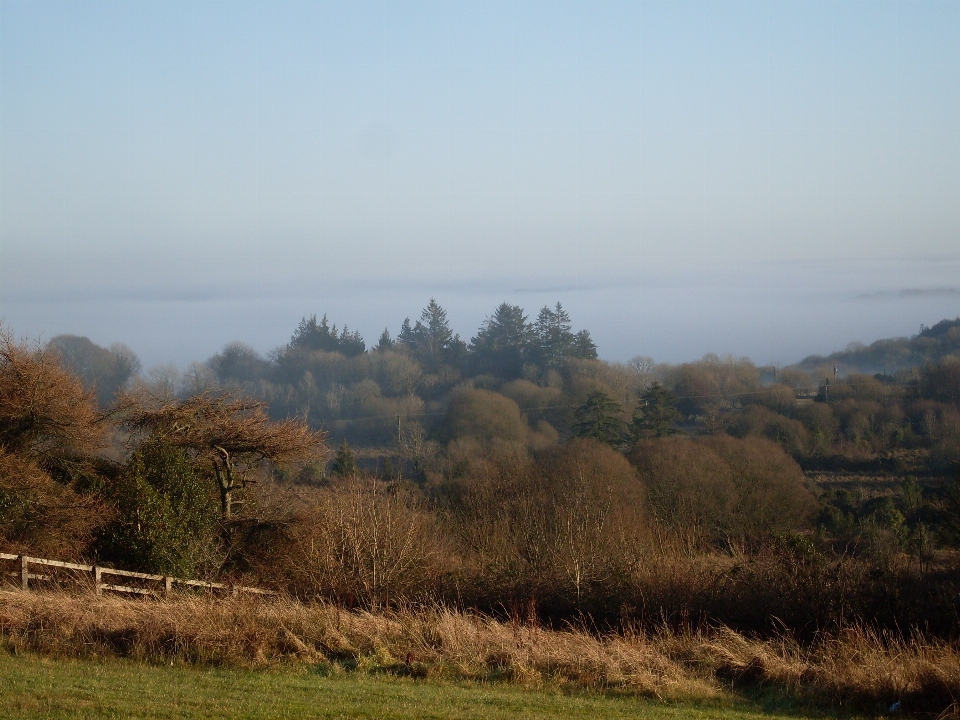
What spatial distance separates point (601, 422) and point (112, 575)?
46413 mm

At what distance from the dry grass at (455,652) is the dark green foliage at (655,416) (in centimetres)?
4906

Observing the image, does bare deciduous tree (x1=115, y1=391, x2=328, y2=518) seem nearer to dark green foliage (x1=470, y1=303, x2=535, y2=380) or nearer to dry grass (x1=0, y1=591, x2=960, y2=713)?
dry grass (x1=0, y1=591, x2=960, y2=713)

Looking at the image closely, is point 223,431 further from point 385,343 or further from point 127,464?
point 385,343

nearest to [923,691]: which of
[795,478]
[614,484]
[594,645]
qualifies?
[594,645]

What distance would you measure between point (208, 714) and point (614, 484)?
34.3m

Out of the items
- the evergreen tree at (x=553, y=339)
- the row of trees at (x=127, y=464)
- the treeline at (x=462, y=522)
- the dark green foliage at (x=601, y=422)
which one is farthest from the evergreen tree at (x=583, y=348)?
the row of trees at (x=127, y=464)

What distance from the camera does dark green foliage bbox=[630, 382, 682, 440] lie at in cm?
6128

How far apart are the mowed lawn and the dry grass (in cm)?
47

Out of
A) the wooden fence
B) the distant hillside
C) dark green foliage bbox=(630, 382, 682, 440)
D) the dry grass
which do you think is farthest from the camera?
the distant hillside

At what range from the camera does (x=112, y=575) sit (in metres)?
17.8

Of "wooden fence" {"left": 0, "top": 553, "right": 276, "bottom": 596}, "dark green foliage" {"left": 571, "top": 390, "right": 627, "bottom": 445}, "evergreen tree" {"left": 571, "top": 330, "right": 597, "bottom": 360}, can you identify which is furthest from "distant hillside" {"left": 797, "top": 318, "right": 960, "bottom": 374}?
"wooden fence" {"left": 0, "top": 553, "right": 276, "bottom": 596}

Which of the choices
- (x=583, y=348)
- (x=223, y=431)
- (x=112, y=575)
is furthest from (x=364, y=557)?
(x=583, y=348)

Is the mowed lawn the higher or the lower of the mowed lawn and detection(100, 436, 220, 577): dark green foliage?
the higher

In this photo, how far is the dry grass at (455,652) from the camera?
10031 mm
